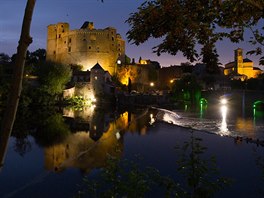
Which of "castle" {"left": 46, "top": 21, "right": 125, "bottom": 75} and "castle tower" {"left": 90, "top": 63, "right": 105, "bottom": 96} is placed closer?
"castle tower" {"left": 90, "top": 63, "right": 105, "bottom": 96}

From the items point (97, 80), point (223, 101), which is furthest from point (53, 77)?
point (223, 101)

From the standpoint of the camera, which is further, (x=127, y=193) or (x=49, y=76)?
(x=49, y=76)

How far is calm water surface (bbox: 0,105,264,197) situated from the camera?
33.1ft

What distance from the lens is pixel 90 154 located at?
14.9 metres

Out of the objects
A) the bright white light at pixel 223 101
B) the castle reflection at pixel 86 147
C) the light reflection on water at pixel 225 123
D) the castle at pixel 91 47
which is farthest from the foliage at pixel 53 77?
the bright white light at pixel 223 101

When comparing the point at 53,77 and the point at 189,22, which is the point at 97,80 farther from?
the point at 189,22

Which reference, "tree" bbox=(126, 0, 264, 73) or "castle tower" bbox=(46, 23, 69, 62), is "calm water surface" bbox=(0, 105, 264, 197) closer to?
"tree" bbox=(126, 0, 264, 73)

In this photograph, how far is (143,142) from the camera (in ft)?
60.8

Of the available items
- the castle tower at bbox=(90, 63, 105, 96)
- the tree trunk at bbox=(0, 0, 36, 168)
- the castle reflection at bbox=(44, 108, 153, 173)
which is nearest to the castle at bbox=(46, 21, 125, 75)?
the castle tower at bbox=(90, 63, 105, 96)

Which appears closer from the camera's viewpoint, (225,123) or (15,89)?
(15,89)

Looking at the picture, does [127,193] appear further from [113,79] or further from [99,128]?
[113,79]

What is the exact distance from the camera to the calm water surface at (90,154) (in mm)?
10094

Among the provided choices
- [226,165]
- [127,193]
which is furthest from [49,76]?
[127,193]

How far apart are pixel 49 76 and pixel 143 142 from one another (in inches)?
1032
